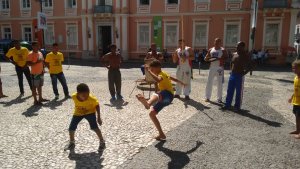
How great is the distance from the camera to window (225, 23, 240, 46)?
2544cm

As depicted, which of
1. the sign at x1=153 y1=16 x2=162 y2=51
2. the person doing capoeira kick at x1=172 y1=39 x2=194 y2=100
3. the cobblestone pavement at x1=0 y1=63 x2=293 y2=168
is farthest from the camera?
the sign at x1=153 y1=16 x2=162 y2=51

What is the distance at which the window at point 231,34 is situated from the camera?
25.4 meters

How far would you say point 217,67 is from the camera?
28.1ft

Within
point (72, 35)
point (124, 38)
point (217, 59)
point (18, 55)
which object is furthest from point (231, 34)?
point (18, 55)

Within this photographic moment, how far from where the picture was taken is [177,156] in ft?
16.0

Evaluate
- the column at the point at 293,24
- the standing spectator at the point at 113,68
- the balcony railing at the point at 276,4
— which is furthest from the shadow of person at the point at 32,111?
the column at the point at 293,24

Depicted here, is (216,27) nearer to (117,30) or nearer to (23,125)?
(117,30)

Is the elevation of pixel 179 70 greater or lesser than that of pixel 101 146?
greater

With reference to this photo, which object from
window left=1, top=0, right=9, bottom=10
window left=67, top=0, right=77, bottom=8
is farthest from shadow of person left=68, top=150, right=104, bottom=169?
window left=1, top=0, right=9, bottom=10

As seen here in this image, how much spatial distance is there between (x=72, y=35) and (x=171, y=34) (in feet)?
34.6

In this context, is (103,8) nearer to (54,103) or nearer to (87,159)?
(54,103)

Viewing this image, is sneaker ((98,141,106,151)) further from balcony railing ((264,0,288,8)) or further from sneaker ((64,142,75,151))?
balcony railing ((264,0,288,8))

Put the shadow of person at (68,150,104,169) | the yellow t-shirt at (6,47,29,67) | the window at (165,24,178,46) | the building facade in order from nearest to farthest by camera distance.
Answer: the shadow of person at (68,150,104,169) → the yellow t-shirt at (6,47,29,67) → the building facade → the window at (165,24,178,46)

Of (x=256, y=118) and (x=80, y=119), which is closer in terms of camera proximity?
(x=80, y=119)
